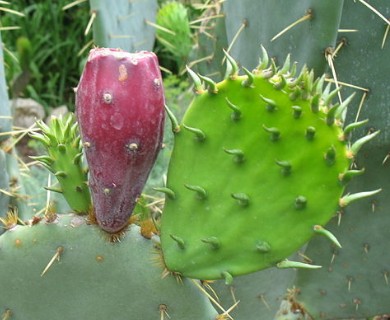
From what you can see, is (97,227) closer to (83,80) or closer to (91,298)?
(91,298)

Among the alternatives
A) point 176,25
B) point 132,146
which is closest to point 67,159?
point 132,146

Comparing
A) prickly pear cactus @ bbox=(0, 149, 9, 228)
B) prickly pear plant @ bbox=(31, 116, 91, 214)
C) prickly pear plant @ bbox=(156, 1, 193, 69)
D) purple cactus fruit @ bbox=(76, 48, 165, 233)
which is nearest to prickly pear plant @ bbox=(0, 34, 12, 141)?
prickly pear cactus @ bbox=(0, 149, 9, 228)

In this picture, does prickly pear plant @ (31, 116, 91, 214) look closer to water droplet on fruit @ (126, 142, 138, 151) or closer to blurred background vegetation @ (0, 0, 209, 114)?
water droplet on fruit @ (126, 142, 138, 151)

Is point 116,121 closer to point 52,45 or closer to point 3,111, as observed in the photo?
point 3,111

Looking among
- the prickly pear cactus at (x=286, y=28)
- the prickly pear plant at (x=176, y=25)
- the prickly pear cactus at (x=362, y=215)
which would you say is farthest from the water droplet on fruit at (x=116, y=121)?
the prickly pear plant at (x=176, y=25)

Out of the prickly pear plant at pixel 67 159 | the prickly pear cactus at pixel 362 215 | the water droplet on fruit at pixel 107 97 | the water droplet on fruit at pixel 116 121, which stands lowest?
the prickly pear cactus at pixel 362 215

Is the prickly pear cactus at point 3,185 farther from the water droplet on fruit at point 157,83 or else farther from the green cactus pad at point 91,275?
the water droplet on fruit at point 157,83
